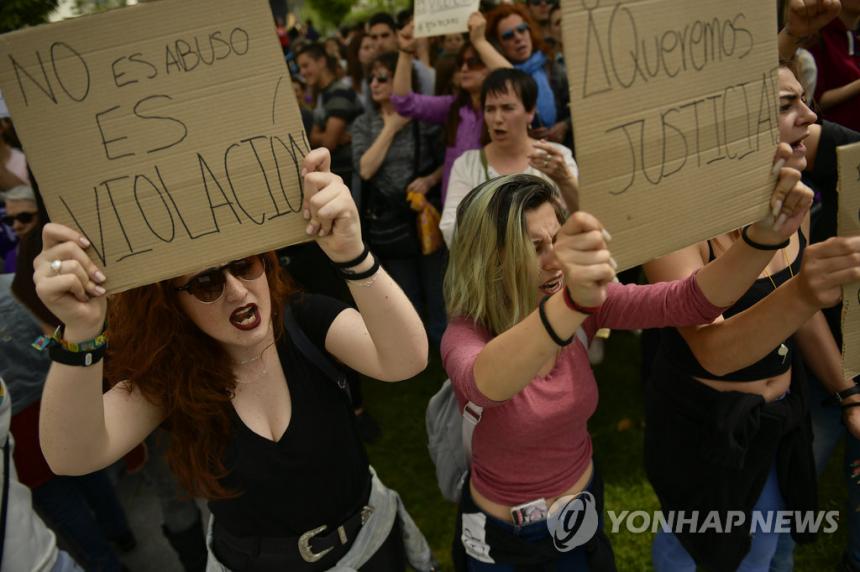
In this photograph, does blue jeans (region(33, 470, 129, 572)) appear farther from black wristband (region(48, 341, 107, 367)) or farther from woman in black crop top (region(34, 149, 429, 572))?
black wristband (region(48, 341, 107, 367))

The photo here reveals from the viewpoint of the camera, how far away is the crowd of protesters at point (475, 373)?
1.33 meters

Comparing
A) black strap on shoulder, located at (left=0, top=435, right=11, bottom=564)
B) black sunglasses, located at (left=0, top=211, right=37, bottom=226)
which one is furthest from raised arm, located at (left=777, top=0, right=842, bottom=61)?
black sunglasses, located at (left=0, top=211, right=37, bottom=226)

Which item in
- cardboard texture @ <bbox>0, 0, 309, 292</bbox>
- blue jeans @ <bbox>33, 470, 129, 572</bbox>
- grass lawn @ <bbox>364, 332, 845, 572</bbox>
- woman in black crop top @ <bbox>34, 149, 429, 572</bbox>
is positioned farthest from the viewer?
grass lawn @ <bbox>364, 332, 845, 572</bbox>

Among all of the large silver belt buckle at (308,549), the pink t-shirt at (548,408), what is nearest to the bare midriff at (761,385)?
the pink t-shirt at (548,408)

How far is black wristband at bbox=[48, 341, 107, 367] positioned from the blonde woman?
2.83 ft

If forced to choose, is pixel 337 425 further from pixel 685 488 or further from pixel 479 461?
pixel 685 488

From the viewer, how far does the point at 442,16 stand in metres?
3.29

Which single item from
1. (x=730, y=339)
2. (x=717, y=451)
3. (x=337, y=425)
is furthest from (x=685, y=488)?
(x=337, y=425)

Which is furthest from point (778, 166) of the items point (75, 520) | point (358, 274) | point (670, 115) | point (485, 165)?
point (75, 520)

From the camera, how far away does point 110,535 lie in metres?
3.21

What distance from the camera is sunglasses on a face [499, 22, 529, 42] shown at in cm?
388

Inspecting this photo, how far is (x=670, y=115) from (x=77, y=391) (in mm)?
1379

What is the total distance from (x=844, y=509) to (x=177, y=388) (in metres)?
3.11

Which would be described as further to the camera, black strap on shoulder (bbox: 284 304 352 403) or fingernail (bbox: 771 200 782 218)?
black strap on shoulder (bbox: 284 304 352 403)
